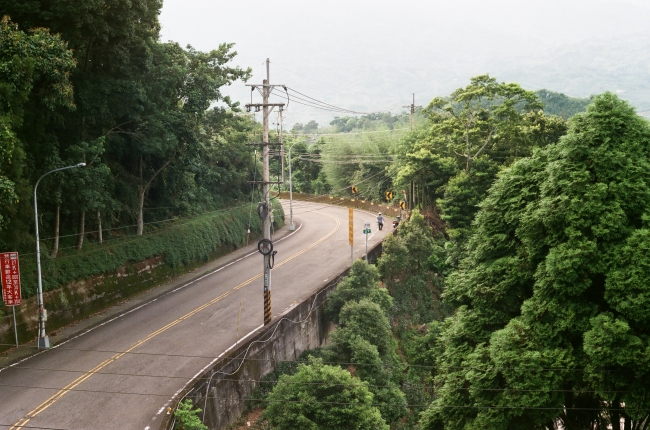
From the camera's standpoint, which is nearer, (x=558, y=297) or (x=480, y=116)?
(x=558, y=297)

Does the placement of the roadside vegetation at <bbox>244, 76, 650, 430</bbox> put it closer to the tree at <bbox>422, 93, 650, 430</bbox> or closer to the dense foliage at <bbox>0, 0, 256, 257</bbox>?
the tree at <bbox>422, 93, 650, 430</bbox>

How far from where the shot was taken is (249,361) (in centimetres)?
1908

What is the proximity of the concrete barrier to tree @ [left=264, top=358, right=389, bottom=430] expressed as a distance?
167 centimetres

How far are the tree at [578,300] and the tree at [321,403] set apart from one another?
3370 millimetres

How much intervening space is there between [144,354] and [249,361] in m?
3.46

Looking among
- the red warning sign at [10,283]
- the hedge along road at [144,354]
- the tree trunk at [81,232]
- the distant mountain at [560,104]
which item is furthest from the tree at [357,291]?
the distant mountain at [560,104]

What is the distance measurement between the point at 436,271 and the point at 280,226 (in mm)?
13908

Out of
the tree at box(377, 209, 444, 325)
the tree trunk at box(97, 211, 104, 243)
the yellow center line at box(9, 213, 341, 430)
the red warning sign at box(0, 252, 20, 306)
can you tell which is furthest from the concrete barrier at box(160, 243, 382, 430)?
the tree trunk at box(97, 211, 104, 243)

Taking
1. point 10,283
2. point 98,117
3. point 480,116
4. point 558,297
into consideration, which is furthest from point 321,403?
point 480,116

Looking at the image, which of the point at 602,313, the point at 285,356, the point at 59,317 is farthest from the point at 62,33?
the point at 602,313

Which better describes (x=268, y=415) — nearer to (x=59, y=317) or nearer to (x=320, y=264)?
(x=59, y=317)

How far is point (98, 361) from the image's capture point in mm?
18453

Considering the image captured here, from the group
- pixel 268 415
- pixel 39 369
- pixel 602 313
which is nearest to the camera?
pixel 602 313

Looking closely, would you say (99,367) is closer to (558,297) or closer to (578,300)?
(558,297)
